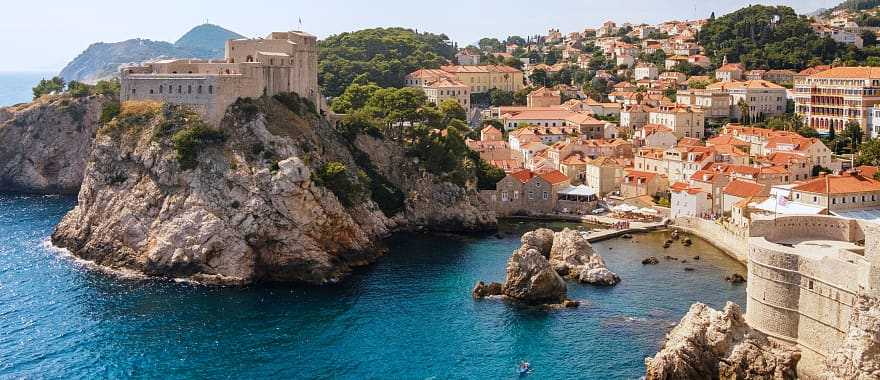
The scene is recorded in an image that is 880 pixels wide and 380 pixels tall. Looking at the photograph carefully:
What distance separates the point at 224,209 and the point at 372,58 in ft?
210

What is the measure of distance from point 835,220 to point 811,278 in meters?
8.61

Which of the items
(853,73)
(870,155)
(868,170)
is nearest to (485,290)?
(868,170)

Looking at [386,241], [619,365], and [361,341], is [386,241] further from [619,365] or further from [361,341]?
[619,365]

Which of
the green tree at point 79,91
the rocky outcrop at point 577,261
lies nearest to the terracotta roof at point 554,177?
the rocky outcrop at point 577,261

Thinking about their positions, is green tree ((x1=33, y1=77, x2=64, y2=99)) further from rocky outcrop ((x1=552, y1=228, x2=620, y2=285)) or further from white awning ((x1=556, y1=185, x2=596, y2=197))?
rocky outcrop ((x1=552, y1=228, x2=620, y2=285))

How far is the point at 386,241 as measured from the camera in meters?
61.0

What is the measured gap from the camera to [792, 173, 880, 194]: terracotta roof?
5422 centimetres

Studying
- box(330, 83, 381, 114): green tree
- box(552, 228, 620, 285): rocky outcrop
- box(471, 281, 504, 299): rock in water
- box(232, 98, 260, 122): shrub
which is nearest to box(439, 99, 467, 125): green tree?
box(330, 83, 381, 114): green tree

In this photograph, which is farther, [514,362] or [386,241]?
[386,241]

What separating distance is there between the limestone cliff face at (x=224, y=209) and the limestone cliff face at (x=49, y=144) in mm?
24367

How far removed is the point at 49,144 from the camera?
81375 mm

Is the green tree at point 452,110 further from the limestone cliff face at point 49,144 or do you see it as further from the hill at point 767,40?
the hill at point 767,40

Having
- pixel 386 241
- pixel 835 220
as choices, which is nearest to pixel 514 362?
pixel 835 220

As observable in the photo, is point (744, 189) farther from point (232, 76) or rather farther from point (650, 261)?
point (232, 76)
